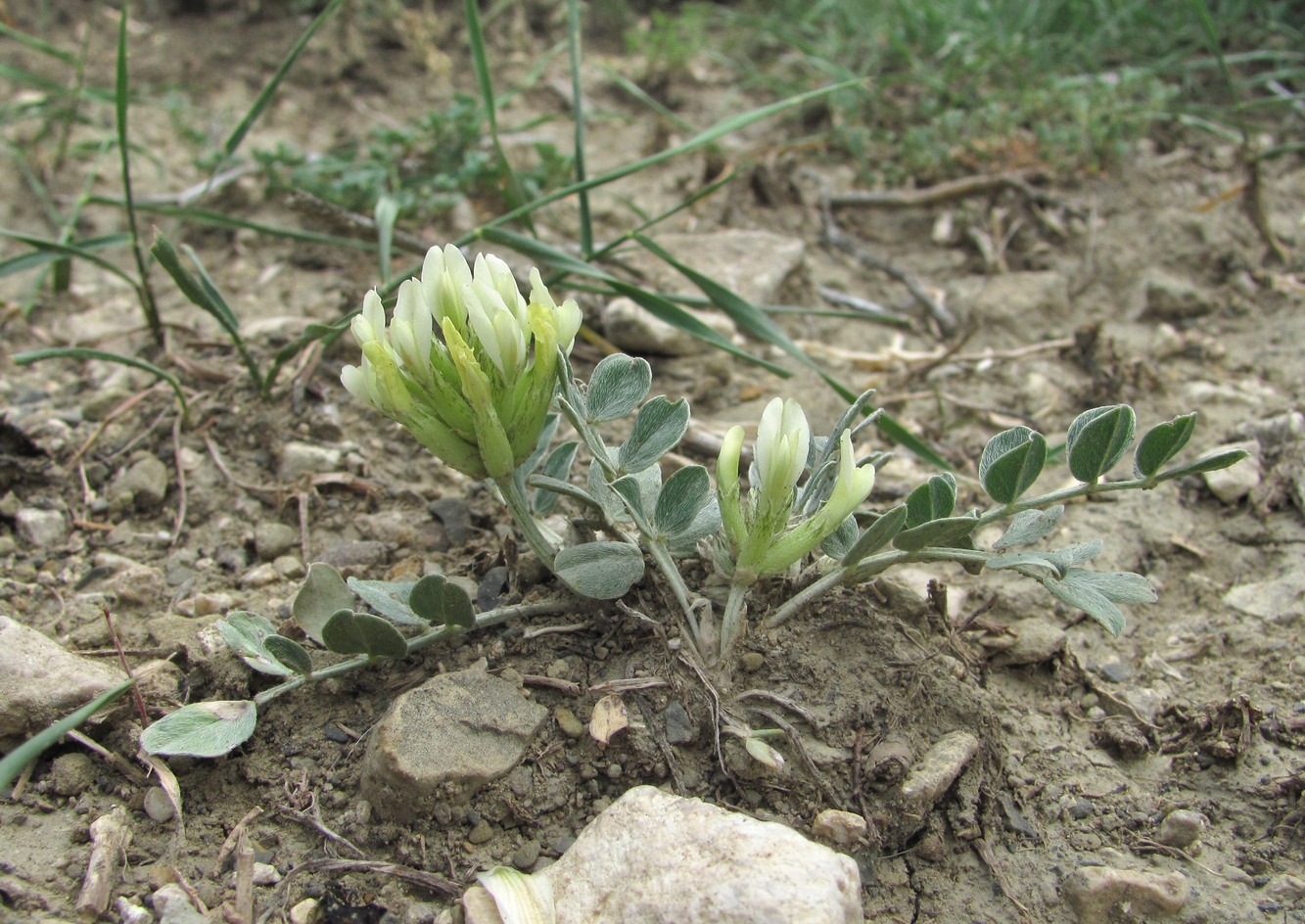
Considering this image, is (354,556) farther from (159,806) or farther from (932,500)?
(932,500)

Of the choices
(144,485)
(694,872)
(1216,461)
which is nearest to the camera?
(694,872)

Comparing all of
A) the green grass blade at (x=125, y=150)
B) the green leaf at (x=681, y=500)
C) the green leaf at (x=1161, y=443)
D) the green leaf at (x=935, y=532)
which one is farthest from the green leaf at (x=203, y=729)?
the green leaf at (x=1161, y=443)

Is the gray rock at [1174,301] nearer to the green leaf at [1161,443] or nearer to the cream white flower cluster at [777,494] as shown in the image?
the green leaf at [1161,443]

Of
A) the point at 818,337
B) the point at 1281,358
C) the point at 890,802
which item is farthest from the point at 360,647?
the point at 1281,358

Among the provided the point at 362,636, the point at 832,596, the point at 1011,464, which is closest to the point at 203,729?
the point at 362,636

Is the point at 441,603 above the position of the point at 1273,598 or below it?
above

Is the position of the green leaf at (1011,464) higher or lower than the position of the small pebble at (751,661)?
higher

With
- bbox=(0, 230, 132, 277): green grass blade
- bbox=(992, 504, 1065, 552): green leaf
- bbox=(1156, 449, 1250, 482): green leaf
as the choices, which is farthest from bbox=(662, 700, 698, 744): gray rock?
bbox=(0, 230, 132, 277): green grass blade
